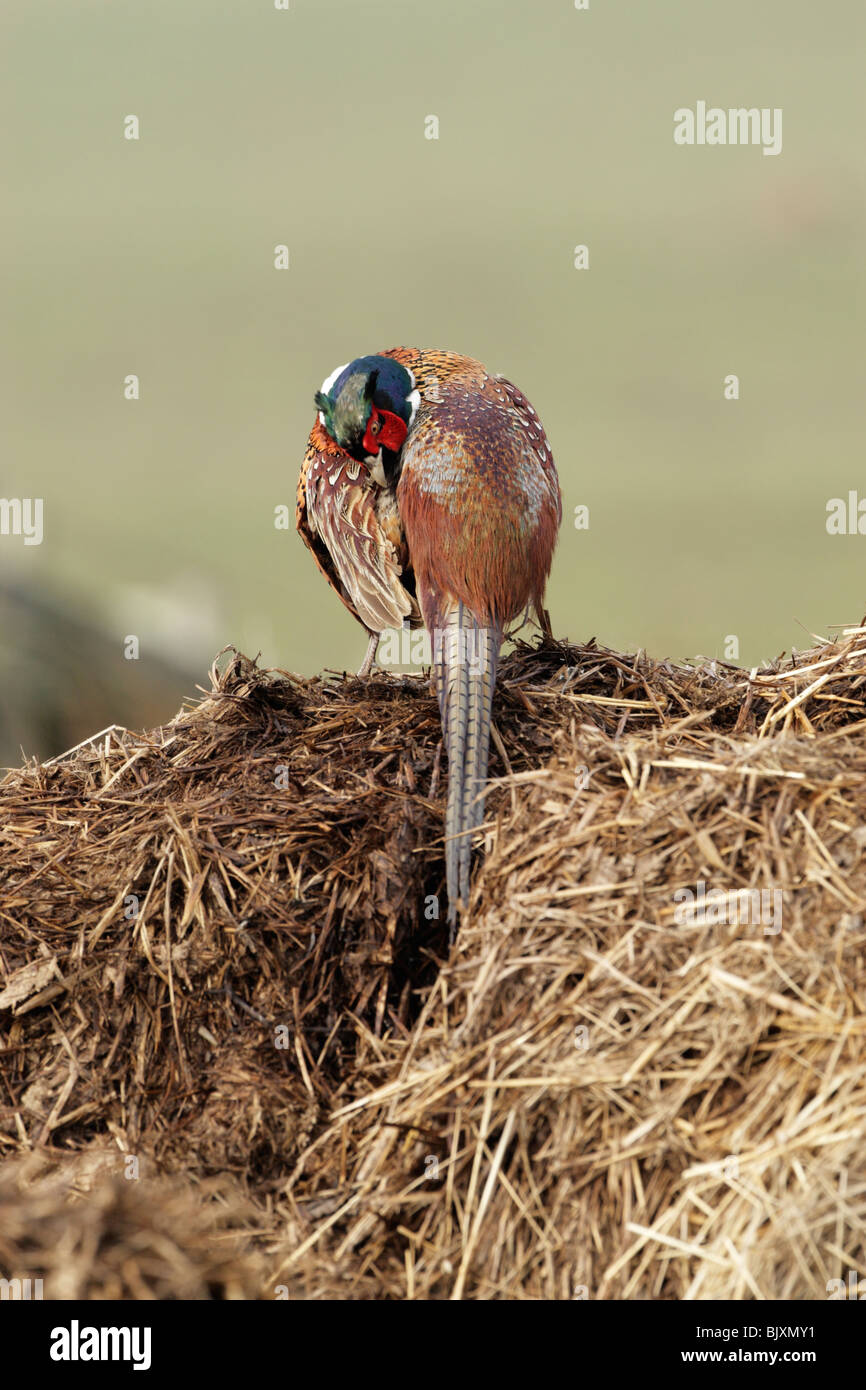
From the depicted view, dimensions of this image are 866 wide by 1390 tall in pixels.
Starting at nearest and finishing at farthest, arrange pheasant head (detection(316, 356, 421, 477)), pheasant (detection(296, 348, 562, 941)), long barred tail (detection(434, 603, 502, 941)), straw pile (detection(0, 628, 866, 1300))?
straw pile (detection(0, 628, 866, 1300)) → long barred tail (detection(434, 603, 502, 941)) → pheasant (detection(296, 348, 562, 941)) → pheasant head (detection(316, 356, 421, 477))

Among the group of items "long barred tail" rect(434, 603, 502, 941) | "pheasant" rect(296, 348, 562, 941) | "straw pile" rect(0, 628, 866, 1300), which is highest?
"pheasant" rect(296, 348, 562, 941)

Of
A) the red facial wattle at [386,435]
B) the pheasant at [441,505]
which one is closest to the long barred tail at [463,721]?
the pheasant at [441,505]

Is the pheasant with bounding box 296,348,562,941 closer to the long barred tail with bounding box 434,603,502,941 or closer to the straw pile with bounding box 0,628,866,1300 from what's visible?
the long barred tail with bounding box 434,603,502,941

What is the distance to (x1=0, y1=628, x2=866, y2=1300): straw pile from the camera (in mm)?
2918

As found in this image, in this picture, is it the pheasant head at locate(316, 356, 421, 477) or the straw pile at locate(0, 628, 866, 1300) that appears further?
the pheasant head at locate(316, 356, 421, 477)

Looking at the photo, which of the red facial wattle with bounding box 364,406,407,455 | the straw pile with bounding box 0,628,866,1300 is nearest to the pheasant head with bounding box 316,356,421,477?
the red facial wattle with bounding box 364,406,407,455

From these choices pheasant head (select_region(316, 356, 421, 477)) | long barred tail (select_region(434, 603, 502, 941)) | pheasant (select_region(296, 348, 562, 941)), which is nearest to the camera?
long barred tail (select_region(434, 603, 502, 941))

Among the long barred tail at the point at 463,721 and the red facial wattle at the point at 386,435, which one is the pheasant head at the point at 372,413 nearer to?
the red facial wattle at the point at 386,435

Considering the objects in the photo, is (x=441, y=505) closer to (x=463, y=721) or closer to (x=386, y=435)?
(x=386, y=435)

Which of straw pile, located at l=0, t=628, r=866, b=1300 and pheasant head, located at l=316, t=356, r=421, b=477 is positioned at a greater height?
pheasant head, located at l=316, t=356, r=421, b=477

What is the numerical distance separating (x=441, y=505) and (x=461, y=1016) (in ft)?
6.72

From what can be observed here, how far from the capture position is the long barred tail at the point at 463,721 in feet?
12.6
